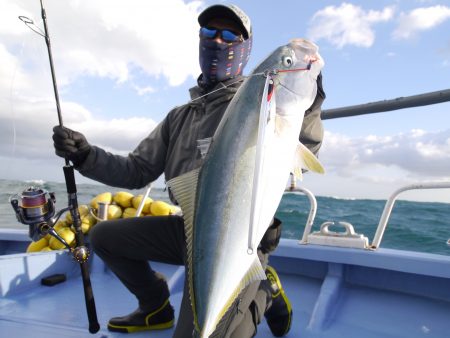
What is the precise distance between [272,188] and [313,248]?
215 centimetres

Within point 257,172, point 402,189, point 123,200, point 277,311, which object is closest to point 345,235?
point 402,189

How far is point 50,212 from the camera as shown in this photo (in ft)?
9.66

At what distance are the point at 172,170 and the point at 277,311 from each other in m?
1.26

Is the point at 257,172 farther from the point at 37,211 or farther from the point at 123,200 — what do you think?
the point at 123,200

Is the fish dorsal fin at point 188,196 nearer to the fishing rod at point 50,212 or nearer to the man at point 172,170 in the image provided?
the man at point 172,170

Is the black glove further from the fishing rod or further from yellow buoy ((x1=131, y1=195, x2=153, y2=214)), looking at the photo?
yellow buoy ((x1=131, y1=195, x2=153, y2=214))

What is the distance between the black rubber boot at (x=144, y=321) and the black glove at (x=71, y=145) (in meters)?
1.25

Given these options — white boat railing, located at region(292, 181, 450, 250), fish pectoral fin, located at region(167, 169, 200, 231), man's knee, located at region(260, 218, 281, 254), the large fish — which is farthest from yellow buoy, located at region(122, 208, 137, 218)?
the large fish

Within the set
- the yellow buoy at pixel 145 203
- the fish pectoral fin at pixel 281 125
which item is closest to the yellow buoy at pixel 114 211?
the yellow buoy at pixel 145 203

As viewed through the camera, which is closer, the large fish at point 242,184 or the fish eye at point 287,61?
the large fish at point 242,184

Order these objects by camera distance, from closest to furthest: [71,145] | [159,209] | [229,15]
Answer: [71,145] → [229,15] → [159,209]

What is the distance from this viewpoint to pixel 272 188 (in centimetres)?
164

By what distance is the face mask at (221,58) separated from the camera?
252 centimetres

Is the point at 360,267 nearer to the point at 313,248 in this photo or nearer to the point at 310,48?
the point at 313,248
